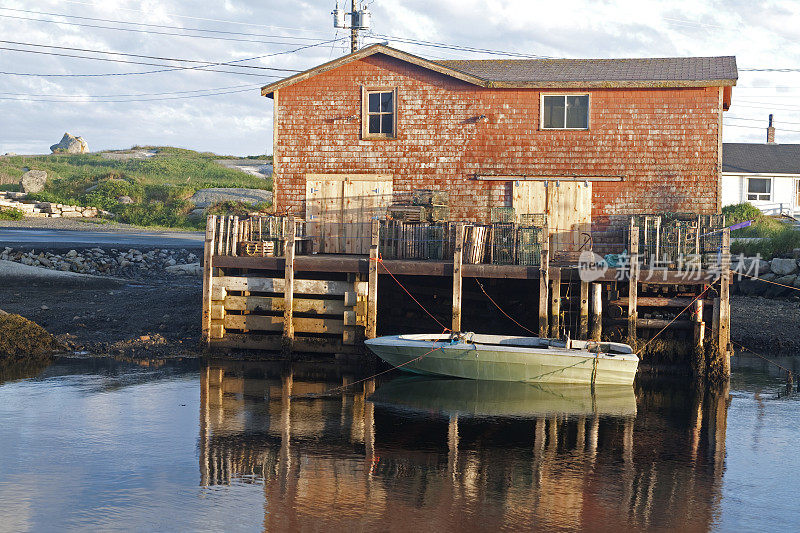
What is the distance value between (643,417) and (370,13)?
26206 mm

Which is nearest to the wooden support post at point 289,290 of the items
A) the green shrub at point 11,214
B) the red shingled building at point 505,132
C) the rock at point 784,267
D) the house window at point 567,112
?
the red shingled building at point 505,132

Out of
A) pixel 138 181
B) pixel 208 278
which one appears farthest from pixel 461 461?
pixel 138 181

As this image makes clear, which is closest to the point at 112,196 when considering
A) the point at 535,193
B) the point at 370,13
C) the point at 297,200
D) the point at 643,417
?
the point at 370,13

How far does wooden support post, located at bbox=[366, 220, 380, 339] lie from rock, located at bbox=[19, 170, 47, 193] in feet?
138

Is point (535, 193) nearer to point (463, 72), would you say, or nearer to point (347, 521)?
point (463, 72)

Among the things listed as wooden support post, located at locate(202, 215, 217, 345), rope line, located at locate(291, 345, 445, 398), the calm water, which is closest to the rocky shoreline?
wooden support post, located at locate(202, 215, 217, 345)

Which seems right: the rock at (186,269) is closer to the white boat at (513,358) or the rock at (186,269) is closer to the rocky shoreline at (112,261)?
the rocky shoreline at (112,261)

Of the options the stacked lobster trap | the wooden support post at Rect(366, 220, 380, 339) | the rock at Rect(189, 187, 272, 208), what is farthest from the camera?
the rock at Rect(189, 187, 272, 208)

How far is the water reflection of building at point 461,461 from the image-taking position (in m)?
11.2

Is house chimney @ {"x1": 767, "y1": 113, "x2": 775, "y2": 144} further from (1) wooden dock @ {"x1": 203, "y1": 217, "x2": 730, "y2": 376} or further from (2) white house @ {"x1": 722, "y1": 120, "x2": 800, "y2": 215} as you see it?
(1) wooden dock @ {"x1": 203, "y1": 217, "x2": 730, "y2": 376}

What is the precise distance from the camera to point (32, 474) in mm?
12438

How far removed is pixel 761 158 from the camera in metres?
52.5

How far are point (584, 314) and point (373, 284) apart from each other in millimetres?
5235

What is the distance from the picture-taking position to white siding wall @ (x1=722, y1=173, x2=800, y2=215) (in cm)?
4959
